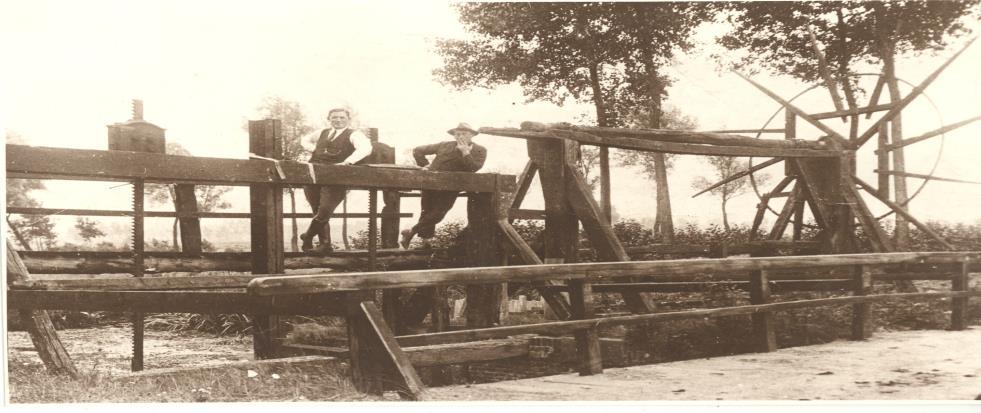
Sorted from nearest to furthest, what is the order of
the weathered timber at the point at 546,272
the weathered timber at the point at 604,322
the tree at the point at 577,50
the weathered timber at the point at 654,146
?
the weathered timber at the point at 546,272 → the weathered timber at the point at 604,322 → the weathered timber at the point at 654,146 → the tree at the point at 577,50

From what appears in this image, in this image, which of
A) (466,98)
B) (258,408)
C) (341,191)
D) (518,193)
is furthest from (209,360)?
(466,98)

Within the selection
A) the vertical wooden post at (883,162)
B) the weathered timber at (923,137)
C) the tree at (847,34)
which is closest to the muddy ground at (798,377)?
the weathered timber at (923,137)

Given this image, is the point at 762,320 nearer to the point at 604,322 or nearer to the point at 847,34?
the point at 604,322

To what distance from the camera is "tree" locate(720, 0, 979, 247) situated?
11.8 meters

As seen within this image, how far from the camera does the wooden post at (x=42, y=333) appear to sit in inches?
229

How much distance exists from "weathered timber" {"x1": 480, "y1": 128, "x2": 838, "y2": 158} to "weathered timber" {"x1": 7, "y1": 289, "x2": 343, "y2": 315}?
3.53 meters

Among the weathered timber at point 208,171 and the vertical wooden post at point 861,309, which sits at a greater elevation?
the weathered timber at point 208,171

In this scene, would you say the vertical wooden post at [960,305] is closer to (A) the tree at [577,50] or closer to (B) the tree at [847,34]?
(B) the tree at [847,34]

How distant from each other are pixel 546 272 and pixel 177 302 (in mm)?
2504

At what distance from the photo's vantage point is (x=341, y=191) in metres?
8.92

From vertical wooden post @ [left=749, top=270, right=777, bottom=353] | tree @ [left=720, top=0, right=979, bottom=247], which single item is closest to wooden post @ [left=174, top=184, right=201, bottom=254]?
vertical wooden post @ [left=749, top=270, right=777, bottom=353]

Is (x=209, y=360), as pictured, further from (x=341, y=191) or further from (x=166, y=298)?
(x=166, y=298)

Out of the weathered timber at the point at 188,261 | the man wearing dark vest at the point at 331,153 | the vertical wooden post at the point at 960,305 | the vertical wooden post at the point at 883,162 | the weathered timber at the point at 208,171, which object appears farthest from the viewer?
the vertical wooden post at the point at 883,162

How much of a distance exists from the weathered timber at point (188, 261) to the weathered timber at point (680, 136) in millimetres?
2099
